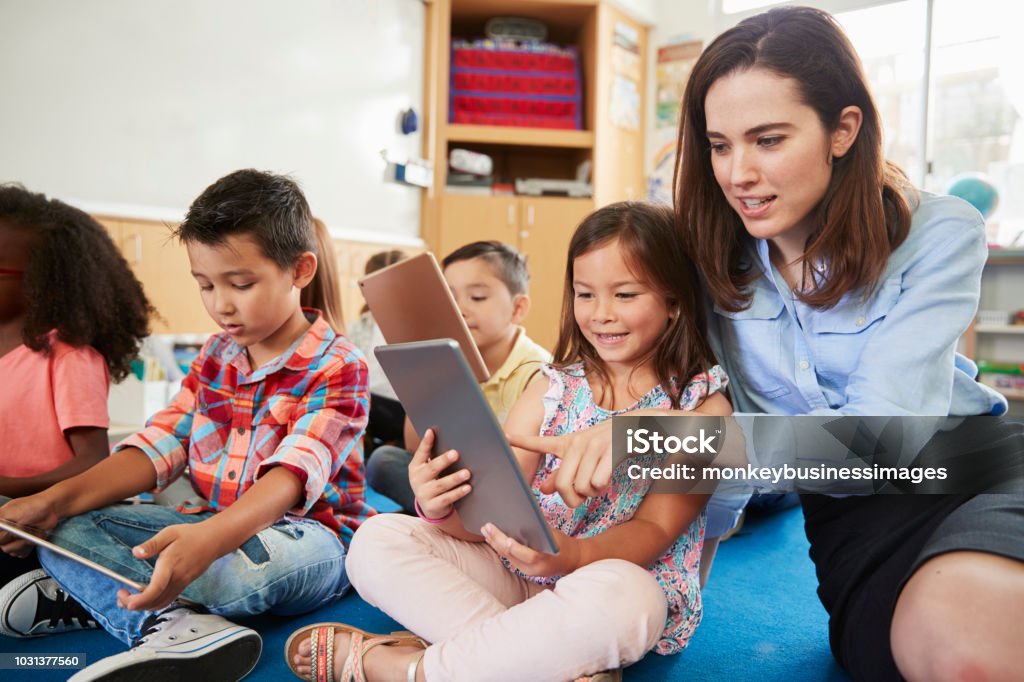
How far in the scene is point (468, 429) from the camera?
723mm

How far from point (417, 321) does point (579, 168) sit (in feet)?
8.52

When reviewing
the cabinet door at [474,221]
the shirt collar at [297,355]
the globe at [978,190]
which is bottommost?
the shirt collar at [297,355]

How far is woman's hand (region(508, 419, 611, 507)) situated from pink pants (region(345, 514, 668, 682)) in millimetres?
99

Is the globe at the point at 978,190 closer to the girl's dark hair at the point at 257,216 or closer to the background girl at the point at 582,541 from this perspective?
the background girl at the point at 582,541

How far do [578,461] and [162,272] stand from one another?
67.7 inches

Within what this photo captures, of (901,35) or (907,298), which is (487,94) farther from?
(907,298)

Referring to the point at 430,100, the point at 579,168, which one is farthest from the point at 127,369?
the point at 579,168

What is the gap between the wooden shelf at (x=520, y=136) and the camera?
329 cm

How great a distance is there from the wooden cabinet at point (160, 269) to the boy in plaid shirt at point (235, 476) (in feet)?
3.46

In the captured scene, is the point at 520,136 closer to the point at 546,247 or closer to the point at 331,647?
the point at 546,247

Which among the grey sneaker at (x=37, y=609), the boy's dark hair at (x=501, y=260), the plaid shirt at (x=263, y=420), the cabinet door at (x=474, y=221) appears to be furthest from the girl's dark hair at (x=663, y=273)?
the cabinet door at (x=474, y=221)

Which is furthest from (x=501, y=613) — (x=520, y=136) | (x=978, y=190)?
(x=978, y=190)

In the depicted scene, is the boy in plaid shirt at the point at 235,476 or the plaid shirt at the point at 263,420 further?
the plaid shirt at the point at 263,420

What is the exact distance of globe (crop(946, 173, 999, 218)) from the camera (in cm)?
308
